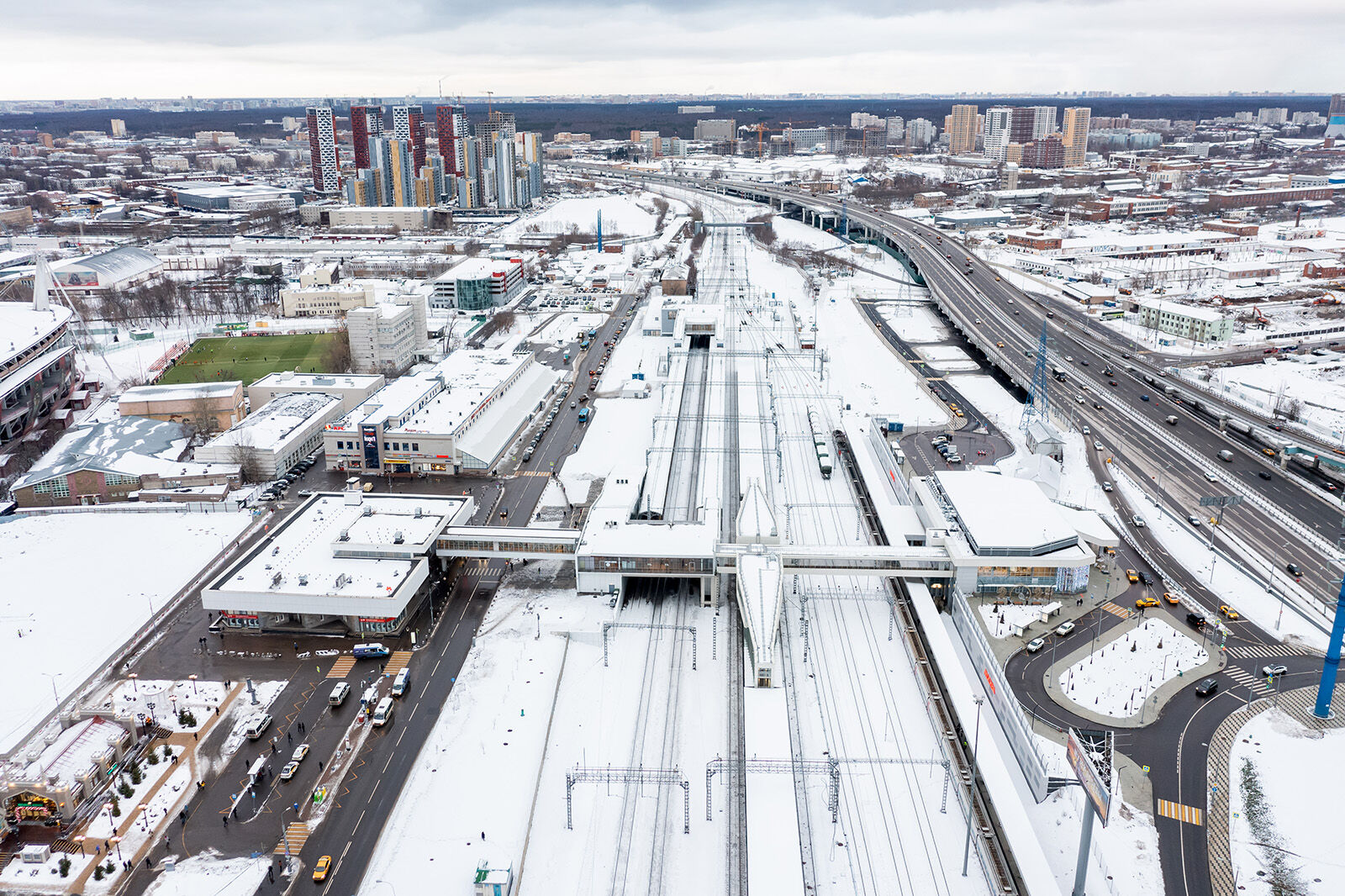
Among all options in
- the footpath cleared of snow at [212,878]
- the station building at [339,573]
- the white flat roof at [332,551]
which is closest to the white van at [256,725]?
the footpath cleared of snow at [212,878]

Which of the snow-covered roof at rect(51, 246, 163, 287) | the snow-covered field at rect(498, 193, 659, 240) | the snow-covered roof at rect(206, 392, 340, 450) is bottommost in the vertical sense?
the snow-covered roof at rect(206, 392, 340, 450)

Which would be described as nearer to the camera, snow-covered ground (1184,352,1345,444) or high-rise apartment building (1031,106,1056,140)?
snow-covered ground (1184,352,1345,444)

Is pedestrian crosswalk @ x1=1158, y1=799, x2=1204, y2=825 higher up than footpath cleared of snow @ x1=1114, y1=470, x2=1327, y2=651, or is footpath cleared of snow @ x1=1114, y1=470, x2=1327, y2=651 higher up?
footpath cleared of snow @ x1=1114, y1=470, x2=1327, y2=651

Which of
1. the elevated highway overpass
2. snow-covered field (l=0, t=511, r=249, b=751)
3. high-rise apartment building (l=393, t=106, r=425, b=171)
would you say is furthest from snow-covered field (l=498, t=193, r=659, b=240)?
snow-covered field (l=0, t=511, r=249, b=751)

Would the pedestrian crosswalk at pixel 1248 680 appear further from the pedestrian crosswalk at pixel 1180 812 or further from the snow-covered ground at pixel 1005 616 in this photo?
the pedestrian crosswalk at pixel 1180 812

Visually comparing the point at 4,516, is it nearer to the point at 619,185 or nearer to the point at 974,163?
the point at 619,185

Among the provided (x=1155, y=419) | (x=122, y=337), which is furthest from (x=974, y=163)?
(x=122, y=337)

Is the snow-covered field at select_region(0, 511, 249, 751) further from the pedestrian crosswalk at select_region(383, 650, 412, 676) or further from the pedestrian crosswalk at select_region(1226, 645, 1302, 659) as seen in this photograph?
the pedestrian crosswalk at select_region(1226, 645, 1302, 659)
